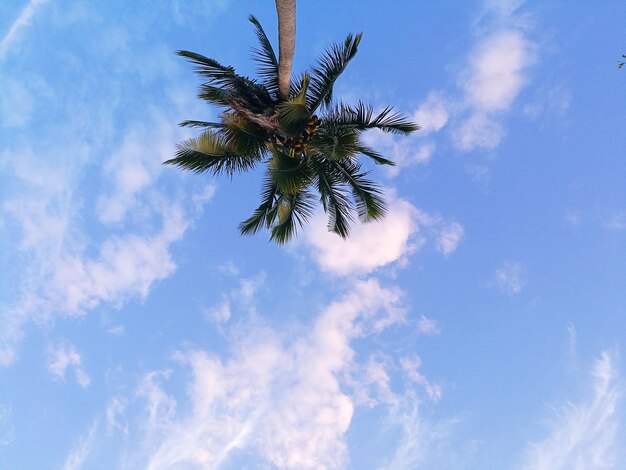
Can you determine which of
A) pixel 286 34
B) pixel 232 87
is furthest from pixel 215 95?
pixel 286 34

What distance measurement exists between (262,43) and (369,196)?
6306 millimetres


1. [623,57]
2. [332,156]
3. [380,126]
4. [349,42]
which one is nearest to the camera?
[623,57]

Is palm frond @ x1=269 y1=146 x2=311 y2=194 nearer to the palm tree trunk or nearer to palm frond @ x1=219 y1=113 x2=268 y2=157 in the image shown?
palm frond @ x1=219 y1=113 x2=268 y2=157

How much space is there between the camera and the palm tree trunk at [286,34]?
8.92 metres

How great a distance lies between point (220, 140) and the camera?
14.6 meters

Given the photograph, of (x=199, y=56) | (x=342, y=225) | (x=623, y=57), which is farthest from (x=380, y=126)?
(x=623, y=57)

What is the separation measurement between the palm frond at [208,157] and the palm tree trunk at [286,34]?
3.15 m

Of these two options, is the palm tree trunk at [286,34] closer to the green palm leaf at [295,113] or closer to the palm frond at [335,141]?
the green palm leaf at [295,113]

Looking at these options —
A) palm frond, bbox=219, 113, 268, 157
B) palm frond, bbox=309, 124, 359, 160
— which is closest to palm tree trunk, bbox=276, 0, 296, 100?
palm frond, bbox=219, 113, 268, 157

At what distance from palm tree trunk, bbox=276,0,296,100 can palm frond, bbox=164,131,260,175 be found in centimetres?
315

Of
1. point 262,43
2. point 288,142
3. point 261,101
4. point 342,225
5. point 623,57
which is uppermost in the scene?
point 262,43

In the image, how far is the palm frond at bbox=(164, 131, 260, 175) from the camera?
47.4 feet

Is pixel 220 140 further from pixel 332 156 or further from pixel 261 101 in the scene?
pixel 332 156

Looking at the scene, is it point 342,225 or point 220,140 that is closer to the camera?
point 220,140
